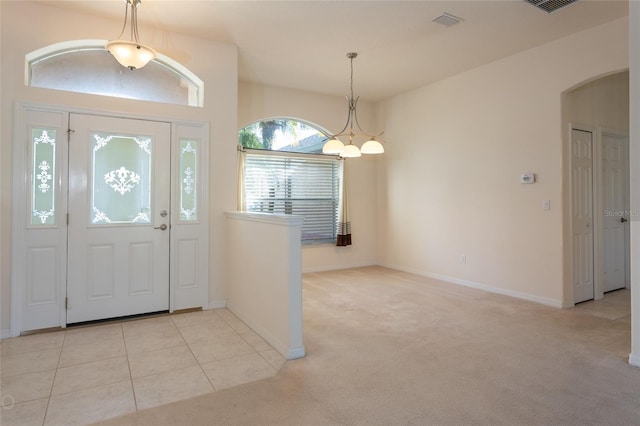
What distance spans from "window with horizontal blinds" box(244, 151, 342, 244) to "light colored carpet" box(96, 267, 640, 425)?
2.44 m

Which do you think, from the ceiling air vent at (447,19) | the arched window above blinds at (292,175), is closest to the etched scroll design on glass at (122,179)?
the arched window above blinds at (292,175)

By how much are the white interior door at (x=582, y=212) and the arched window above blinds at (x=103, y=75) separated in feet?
15.0

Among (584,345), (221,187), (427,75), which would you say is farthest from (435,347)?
(427,75)

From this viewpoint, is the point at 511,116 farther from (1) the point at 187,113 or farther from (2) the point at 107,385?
(2) the point at 107,385

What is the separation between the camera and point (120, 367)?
2.81 meters

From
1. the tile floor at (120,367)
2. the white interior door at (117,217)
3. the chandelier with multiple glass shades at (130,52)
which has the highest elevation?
the chandelier with multiple glass shades at (130,52)

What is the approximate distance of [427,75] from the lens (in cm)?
564

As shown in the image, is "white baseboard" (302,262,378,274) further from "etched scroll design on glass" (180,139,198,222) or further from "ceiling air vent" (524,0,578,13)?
"ceiling air vent" (524,0,578,13)

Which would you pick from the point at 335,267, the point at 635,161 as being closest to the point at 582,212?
the point at 635,161

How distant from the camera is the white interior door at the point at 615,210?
16.8ft

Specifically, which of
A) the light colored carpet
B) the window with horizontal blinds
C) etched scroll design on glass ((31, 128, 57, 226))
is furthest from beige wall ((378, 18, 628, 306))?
etched scroll design on glass ((31, 128, 57, 226))

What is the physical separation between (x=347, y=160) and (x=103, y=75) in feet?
13.5

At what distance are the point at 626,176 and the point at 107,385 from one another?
6800mm

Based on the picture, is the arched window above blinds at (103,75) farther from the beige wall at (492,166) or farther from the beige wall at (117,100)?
the beige wall at (492,166)
